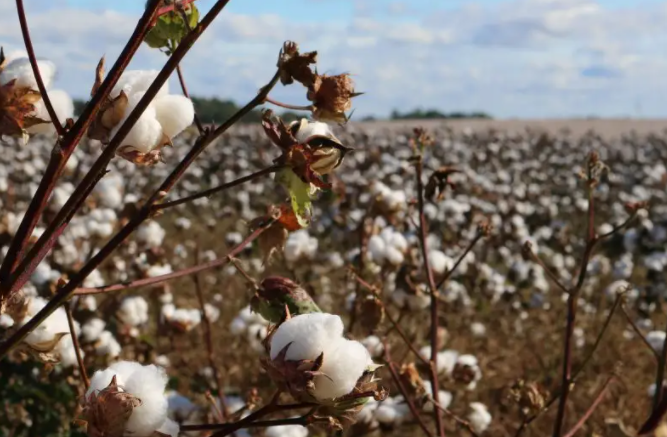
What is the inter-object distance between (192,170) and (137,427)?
12.8 m

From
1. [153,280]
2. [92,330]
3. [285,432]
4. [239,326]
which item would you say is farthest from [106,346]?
[153,280]

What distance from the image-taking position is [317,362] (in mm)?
959

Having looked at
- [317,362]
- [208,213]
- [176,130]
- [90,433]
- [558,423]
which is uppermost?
[176,130]

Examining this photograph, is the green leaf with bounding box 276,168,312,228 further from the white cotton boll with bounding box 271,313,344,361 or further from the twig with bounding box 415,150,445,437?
the twig with bounding box 415,150,445,437

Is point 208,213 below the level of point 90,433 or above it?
below

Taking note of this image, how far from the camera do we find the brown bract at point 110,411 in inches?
37.8

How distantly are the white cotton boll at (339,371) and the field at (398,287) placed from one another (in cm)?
26

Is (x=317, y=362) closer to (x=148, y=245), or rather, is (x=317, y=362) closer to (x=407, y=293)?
(x=407, y=293)

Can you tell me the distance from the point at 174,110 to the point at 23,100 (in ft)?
0.66

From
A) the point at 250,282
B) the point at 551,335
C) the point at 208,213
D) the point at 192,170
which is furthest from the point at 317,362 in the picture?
the point at 192,170

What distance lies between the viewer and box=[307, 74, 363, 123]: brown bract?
3.81ft

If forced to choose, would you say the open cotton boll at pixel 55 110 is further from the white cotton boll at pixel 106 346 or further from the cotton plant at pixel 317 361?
the white cotton boll at pixel 106 346

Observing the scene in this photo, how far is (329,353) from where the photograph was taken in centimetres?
97

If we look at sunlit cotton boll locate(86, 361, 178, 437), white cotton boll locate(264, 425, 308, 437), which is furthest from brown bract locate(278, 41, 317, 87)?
white cotton boll locate(264, 425, 308, 437)
